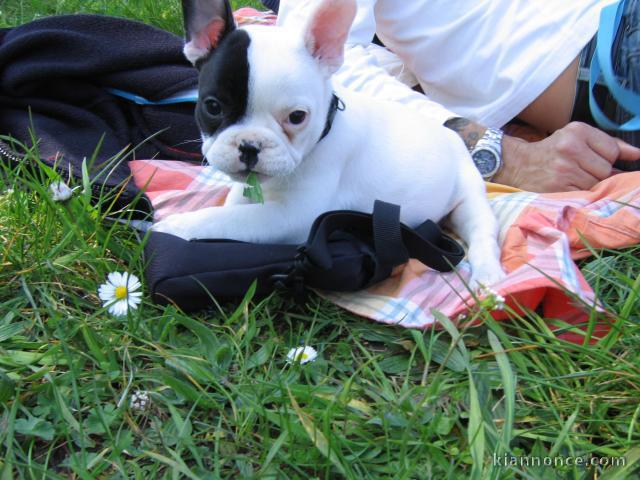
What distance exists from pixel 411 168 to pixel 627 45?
1061 mm

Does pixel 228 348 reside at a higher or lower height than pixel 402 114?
lower

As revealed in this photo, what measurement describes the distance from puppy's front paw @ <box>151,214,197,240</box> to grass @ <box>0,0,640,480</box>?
0.14 meters

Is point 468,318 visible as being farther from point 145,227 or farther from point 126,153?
point 126,153

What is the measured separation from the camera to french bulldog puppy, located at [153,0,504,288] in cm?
152

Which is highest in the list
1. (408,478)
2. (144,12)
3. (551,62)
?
(551,62)

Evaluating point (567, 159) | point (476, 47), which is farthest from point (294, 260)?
point (476, 47)

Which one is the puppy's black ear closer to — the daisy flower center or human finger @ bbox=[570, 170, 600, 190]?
the daisy flower center

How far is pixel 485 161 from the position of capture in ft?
7.75

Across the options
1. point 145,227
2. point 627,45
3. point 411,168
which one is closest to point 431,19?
point 627,45

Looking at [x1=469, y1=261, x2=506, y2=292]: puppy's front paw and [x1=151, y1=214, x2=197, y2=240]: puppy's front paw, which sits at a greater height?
[x1=469, y1=261, x2=506, y2=292]: puppy's front paw

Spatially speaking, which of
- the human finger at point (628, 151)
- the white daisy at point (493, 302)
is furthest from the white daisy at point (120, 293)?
the human finger at point (628, 151)

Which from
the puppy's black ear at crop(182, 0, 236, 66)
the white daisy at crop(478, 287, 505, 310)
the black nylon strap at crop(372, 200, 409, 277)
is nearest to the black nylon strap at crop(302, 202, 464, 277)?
the black nylon strap at crop(372, 200, 409, 277)

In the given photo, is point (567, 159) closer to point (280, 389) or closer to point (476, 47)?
point (476, 47)

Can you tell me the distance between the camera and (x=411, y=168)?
1.85m
